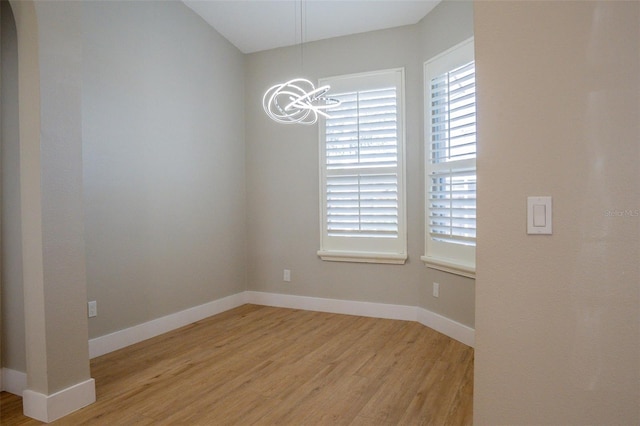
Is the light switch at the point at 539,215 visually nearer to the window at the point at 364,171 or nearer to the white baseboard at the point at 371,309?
the white baseboard at the point at 371,309

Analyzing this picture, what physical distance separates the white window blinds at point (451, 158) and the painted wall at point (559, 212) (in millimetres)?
2039

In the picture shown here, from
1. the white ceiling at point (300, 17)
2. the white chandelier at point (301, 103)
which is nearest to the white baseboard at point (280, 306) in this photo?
the white chandelier at point (301, 103)

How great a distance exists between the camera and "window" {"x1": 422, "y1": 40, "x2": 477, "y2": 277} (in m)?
3.28

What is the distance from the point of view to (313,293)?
4523mm

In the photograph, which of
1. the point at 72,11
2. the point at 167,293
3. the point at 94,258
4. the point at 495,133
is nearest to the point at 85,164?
the point at 94,258

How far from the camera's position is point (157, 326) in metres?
3.64

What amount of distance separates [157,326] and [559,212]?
11.3 feet

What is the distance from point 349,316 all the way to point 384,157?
1720 millimetres

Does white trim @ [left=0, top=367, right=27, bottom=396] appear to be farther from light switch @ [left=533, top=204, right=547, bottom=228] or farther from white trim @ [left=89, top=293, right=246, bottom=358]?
light switch @ [left=533, top=204, right=547, bottom=228]

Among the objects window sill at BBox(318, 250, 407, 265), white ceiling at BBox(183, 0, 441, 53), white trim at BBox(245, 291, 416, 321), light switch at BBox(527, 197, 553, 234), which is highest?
white ceiling at BBox(183, 0, 441, 53)

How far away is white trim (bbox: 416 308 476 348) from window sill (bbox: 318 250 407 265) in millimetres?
547

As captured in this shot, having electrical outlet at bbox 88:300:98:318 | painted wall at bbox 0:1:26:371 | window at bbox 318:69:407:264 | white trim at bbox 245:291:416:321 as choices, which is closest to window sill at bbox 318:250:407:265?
window at bbox 318:69:407:264

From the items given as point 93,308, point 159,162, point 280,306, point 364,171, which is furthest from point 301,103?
point 280,306

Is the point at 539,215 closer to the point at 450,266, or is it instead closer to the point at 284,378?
the point at 284,378
